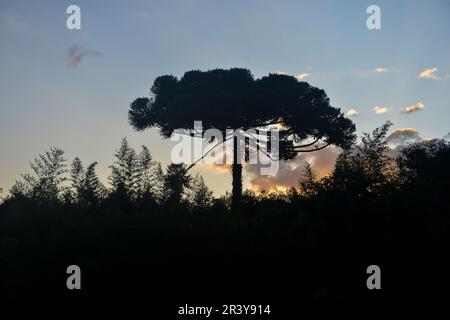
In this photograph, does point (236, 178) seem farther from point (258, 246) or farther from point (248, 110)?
point (258, 246)

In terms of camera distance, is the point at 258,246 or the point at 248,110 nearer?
the point at 258,246

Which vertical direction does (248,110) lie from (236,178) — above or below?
above

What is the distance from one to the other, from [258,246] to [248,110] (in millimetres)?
21938

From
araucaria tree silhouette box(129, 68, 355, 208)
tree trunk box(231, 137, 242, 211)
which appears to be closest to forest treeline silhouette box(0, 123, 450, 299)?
tree trunk box(231, 137, 242, 211)

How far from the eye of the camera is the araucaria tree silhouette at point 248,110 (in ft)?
112

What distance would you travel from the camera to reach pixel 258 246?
1354cm

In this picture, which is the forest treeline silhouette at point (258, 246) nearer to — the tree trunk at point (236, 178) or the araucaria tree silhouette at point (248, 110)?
the tree trunk at point (236, 178)

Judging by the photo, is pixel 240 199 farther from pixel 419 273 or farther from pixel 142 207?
pixel 419 273

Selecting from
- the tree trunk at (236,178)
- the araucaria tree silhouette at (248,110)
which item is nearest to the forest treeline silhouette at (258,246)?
the tree trunk at (236,178)

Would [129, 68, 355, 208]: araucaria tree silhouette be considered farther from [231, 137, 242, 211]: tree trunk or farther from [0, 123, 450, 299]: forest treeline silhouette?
[0, 123, 450, 299]: forest treeline silhouette

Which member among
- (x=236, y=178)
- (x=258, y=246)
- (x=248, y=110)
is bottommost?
(x=258, y=246)

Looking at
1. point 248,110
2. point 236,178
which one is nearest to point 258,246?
point 236,178

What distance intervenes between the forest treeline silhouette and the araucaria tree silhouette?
1775 centimetres
